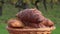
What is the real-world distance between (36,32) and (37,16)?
115mm

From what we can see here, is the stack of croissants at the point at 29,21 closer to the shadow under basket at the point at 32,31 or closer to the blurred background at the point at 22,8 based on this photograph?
the shadow under basket at the point at 32,31

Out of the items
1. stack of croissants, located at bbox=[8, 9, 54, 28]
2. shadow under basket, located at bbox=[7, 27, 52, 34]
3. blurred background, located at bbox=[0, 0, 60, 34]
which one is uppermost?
stack of croissants, located at bbox=[8, 9, 54, 28]

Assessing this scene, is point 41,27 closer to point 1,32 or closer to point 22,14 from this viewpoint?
point 22,14

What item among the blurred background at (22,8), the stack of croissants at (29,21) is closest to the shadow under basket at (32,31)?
the stack of croissants at (29,21)

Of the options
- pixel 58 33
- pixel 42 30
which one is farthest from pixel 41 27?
pixel 58 33

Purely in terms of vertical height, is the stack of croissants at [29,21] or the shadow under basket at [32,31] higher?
the stack of croissants at [29,21]

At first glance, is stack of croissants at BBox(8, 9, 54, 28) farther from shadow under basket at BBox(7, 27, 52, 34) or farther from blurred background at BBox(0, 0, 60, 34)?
blurred background at BBox(0, 0, 60, 34)

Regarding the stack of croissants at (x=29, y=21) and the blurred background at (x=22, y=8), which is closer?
the stack of croissants at (x=29, y=21)

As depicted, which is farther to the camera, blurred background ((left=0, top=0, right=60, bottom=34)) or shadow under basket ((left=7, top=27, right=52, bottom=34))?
blurred background ((left=0, top=0, right=60, bottom=34))

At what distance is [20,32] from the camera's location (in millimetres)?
1839

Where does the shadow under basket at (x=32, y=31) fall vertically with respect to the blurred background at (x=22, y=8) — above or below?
above

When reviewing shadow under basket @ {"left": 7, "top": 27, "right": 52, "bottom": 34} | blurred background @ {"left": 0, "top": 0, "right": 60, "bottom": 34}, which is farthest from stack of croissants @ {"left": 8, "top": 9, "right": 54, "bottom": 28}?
blurred background @ {"left": 0, "top": 0, "right": 60, "bottom": 34}

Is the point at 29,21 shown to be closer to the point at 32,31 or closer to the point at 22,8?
the point at 32,31

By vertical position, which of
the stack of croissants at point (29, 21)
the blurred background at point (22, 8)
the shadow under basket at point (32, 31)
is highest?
the stack of croissants at point (29, 21)
